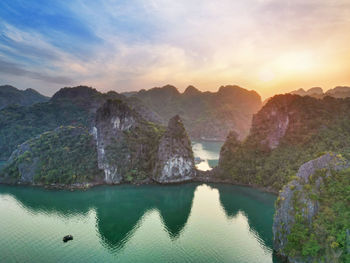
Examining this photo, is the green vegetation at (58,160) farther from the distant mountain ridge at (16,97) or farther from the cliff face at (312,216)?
the distant mountain ridge at (16,97)

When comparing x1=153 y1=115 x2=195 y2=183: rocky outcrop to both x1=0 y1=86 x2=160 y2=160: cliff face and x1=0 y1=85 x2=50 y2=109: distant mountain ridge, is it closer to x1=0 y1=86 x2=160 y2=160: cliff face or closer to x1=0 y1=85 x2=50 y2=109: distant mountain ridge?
x1=0 y1=86 x2=160 y2=160: cliff face

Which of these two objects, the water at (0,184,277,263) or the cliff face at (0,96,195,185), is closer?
the water at (0,184,277,263)

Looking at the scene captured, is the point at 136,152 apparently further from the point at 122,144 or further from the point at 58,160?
the point at 58,160

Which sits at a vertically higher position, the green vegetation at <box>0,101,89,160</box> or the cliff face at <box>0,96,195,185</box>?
the green vegetation at <box>0,101,89,160</box>

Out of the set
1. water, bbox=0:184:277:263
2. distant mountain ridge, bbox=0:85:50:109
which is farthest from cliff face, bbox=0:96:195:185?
distant mountain ridge, bbox=0:85:50:109

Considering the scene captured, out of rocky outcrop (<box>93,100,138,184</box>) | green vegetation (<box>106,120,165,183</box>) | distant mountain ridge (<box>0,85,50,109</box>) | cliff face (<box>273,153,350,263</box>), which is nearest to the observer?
cliff face (<box>273,153,350,263</box>)

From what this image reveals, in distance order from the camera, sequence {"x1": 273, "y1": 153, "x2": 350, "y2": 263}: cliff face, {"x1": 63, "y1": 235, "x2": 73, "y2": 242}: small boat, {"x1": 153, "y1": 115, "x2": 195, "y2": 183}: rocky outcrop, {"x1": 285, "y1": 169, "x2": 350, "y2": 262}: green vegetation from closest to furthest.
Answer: {"x1": 285, "y1": 169, "x2": 350, "y2": 262}: green vegetation
{"x1": 273, "y1": 153, "x2": 350, "y2": 263}: cliff face
{"x1": 63, "y1": 235, "x2": 73, "y2": 242}: small boat
{"x1": 153, "y1": 115, "x2": 195, "y2": 183}: rocky outcrop

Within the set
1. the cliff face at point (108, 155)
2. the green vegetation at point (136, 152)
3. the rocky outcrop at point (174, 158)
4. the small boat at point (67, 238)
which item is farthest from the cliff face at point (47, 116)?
the small boat at point (67, 238)

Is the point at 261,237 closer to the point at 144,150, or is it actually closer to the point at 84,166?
the point at 144,150
